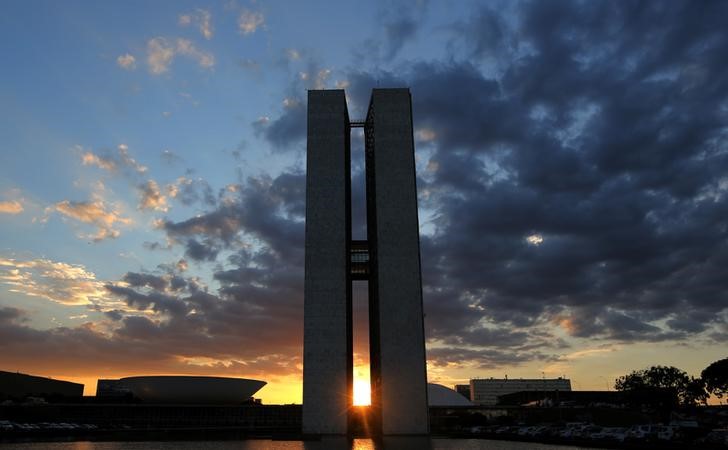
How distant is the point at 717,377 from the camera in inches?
2387

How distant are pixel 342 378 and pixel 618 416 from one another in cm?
4670

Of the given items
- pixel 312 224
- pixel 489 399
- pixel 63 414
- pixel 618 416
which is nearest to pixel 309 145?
pixel 312 224

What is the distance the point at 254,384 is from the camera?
226ft

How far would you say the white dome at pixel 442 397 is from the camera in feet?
310

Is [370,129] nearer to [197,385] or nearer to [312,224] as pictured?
[312,224]

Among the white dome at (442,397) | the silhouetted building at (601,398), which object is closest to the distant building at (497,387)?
the silhouetted building at (601,398)

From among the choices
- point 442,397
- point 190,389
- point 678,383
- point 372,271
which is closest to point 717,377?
point 678,383

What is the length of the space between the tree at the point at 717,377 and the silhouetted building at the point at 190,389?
48.2m

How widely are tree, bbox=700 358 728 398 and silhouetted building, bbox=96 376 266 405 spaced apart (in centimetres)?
4824

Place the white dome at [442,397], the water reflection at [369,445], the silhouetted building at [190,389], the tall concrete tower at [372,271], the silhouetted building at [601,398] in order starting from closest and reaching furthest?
the water reflection at [369,445]
the tall concrete tower at [372,271]
the silhouetted building at [190,389]
the silhouetted building at [601,398]
the white dome at [442,397]

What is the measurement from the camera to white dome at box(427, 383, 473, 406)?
94625 millimetres

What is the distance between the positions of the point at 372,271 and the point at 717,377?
36181 mm

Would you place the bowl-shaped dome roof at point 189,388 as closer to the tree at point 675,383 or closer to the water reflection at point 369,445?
the water reflection at point 369,445

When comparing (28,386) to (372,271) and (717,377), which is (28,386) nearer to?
(372,271)
